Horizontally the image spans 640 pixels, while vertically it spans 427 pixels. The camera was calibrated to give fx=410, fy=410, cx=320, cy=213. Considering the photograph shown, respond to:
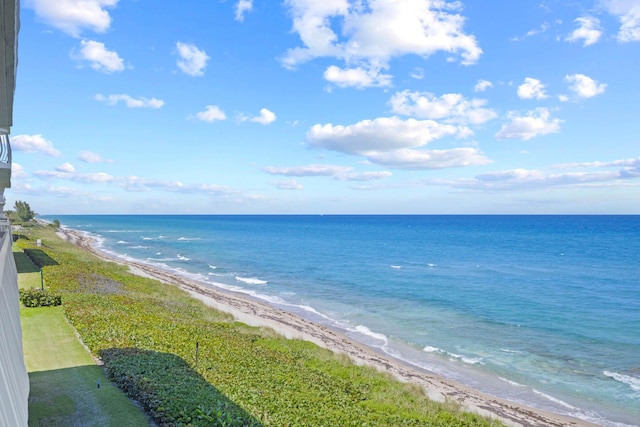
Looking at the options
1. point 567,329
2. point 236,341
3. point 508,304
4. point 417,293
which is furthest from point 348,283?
point 236,341

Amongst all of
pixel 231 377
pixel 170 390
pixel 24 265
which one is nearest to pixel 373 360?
pixel 231 377

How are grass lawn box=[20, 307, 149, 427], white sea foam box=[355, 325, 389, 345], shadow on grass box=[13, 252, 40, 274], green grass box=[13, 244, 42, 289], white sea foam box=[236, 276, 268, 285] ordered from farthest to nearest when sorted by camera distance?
white sea foam box=[236, 276, 268, 285]
shadow on grass box=[13, 252, 40, 274]
white sea foam box=[355, 325, 389, 345]
green grass box=[13, 244, 42, 289]
grass lawn box=[20, 307, 149, 427]

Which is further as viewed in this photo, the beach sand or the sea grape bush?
the beach sand

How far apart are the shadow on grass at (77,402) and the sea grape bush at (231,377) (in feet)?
1.33

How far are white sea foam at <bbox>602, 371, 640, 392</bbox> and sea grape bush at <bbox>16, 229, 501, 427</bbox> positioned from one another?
10.4 meters

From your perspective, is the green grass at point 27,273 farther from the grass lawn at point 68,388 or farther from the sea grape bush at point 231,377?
the grass lawn at point 68,388

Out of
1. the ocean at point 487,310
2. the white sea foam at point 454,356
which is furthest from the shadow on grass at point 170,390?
the white sea foam at point 454,356

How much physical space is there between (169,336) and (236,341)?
359cm

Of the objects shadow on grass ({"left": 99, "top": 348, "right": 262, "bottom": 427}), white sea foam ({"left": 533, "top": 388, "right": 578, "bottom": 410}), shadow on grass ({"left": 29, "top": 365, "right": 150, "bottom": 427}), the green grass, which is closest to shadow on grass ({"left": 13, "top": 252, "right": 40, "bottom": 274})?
the green grass

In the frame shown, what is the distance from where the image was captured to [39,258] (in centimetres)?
3584

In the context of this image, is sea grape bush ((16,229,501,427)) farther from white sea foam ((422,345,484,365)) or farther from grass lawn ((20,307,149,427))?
white sea foam ((422,345,484,365))

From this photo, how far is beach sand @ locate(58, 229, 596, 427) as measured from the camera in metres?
17.4

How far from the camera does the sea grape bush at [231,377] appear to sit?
459 inches

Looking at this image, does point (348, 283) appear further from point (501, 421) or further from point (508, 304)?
point (501, 421)
